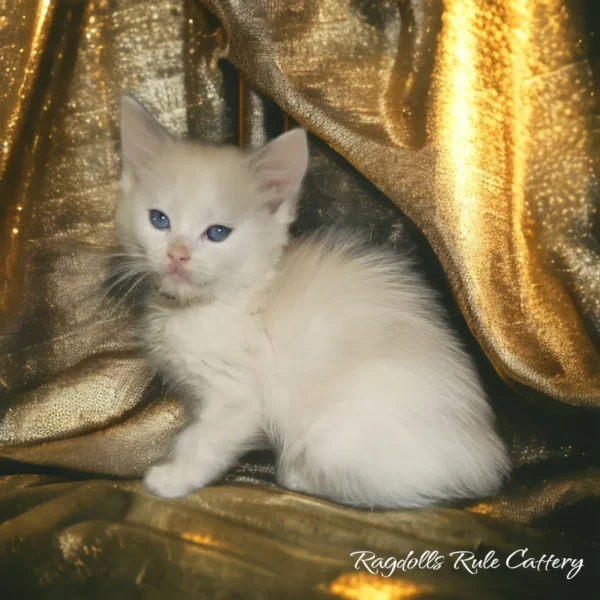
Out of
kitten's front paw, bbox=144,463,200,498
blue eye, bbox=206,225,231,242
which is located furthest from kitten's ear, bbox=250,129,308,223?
kitten's front paw, bbox=144,463,200,498

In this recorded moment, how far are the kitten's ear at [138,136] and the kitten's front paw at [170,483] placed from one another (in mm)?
595

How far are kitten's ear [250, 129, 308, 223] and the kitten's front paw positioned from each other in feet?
Answer: 1.79

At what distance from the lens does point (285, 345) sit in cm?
121

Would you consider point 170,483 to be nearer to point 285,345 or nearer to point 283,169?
point 285,345

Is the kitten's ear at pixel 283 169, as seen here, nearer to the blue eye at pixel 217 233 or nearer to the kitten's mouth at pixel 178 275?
the blue eye at pixel 217 233

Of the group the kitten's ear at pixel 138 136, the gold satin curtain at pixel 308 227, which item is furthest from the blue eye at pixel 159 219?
the gold satin curtain at pixel 308 227

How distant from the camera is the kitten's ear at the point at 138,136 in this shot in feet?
3.90

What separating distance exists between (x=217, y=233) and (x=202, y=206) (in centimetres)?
6

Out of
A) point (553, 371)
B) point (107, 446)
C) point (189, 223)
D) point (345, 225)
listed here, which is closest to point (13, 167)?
point (189, 223)

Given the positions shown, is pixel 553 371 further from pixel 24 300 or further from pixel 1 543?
pixel 24 300

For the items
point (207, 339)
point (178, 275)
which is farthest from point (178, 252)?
point (207, 339)

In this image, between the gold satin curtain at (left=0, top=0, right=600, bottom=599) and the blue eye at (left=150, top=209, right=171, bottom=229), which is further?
the blue eye at (left=150, top=209, right=171, bottom=229)

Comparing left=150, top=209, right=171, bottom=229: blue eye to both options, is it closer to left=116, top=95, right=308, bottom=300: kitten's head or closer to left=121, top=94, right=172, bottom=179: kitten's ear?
left=116, top=95, right=308, bottom=300: kitten's head

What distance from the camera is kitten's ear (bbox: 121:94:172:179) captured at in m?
1.19
